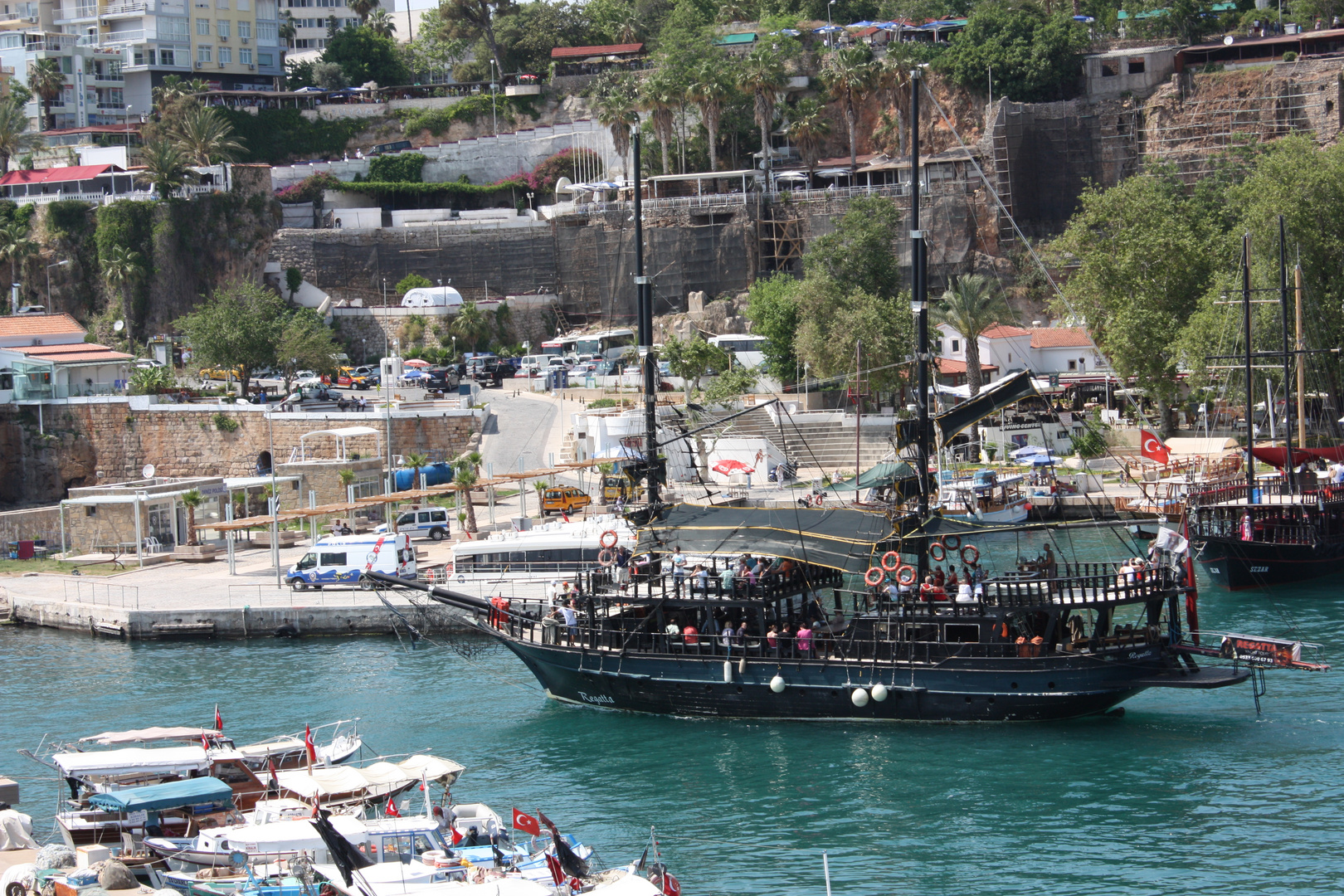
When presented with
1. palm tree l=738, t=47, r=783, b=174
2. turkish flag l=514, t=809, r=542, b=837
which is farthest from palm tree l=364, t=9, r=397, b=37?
turkish flag l=514, t=809, r=542, b=837

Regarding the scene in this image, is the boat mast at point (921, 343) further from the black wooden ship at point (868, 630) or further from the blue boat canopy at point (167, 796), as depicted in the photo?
the blue boat canopy at point (167, 796)

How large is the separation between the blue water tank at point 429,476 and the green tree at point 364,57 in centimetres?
5159

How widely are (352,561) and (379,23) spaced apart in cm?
7532

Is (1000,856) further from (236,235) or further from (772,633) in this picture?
(236,235)

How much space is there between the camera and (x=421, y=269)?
80.4m

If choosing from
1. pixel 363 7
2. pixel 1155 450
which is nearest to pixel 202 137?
pixel 363 7

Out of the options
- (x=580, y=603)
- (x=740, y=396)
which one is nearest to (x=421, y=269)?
(x=740, y=396)

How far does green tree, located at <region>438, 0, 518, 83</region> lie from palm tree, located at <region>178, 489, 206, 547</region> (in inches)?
2021

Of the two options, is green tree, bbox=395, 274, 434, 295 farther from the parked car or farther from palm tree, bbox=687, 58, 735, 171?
the parked car

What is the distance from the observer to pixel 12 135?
269 feet

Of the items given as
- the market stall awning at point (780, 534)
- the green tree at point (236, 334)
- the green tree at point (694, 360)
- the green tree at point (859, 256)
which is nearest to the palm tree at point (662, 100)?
the green tree at point (859, 256)

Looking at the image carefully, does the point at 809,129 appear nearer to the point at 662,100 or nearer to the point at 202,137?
Answer: the point at 662,100

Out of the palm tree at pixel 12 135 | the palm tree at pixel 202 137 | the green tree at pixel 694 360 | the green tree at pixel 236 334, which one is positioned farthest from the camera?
the palm tree at pixel 12 135

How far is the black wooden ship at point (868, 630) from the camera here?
28.1 metres
